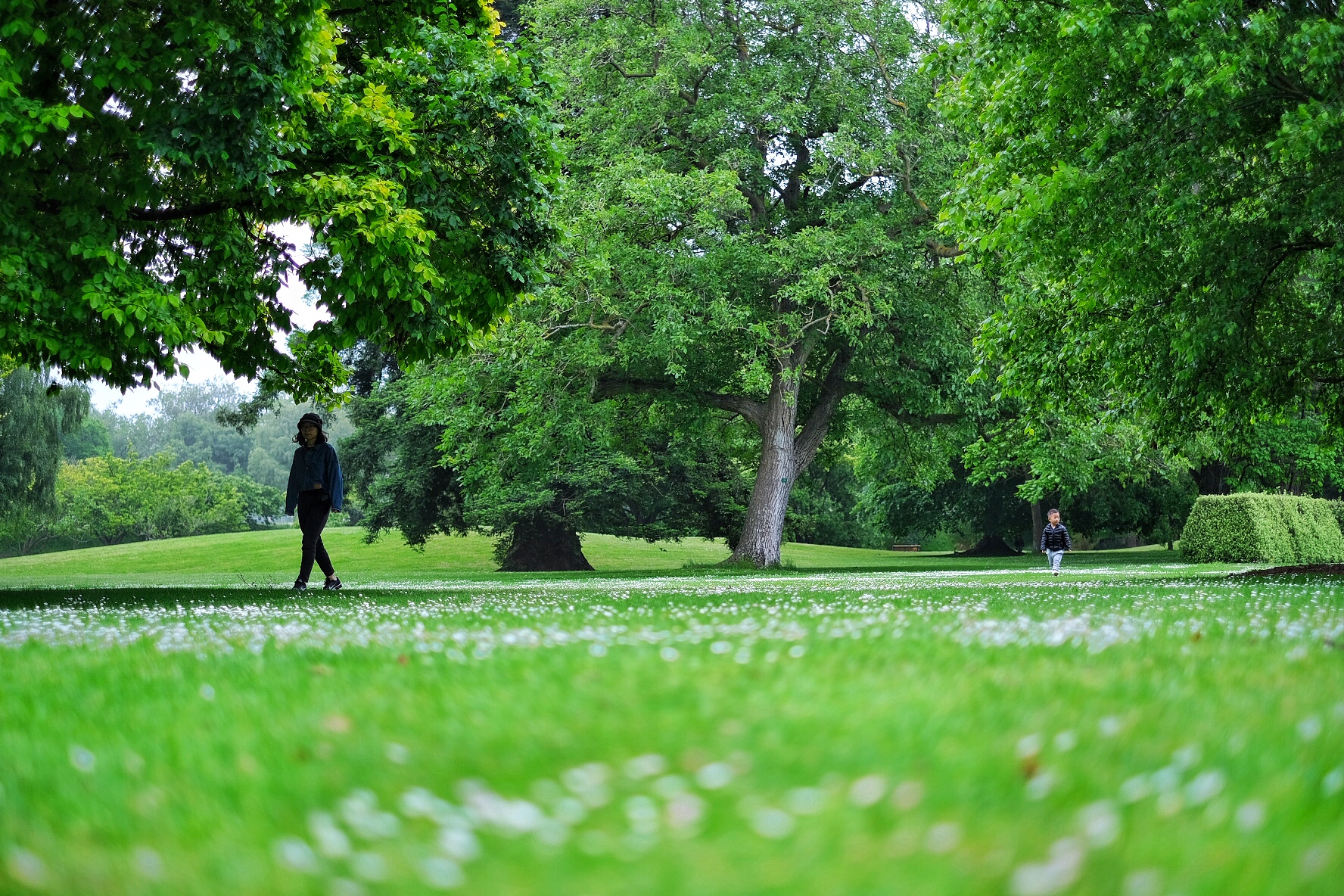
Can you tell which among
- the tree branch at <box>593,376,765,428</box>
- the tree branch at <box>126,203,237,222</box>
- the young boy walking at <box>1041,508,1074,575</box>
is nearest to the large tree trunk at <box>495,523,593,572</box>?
the tree branch at <box>593,376,765,428</box>

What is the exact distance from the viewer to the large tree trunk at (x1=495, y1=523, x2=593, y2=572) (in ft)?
147

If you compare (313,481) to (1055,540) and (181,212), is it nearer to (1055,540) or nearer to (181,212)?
(181,212)

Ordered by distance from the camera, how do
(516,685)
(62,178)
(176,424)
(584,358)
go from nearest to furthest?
1. (516,685)
2. (62,178)
3. (584,358)
4. (176,424)

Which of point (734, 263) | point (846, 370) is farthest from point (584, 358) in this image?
point (846, 370)

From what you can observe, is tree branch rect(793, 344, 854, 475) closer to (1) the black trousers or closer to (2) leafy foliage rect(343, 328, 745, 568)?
(2) leafy foliage rect(343, 328, 745, 568)

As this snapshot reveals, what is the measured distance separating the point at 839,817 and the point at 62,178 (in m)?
13.1

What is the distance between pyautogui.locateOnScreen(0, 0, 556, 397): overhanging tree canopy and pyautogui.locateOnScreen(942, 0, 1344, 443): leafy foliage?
719cm

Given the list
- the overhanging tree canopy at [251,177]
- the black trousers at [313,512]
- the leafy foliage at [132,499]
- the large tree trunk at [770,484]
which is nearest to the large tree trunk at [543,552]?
the large tree trunk at [770,484]

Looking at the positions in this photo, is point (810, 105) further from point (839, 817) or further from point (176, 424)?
point (176, 424)

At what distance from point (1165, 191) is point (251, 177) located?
38.1 feet

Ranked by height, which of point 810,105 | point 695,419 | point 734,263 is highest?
point 810,105

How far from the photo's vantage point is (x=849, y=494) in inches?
3334

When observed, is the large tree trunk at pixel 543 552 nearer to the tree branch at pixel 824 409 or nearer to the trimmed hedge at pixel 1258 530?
the tree branch at pixel 824 409

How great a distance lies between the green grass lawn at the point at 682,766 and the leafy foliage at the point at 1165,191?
8.61 metres
